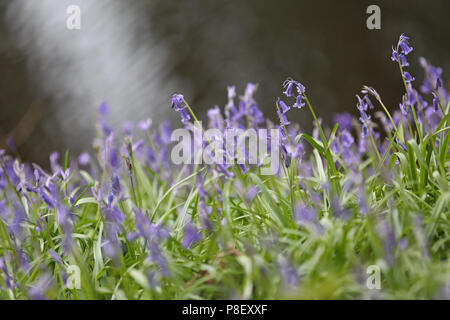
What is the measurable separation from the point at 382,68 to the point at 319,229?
4.10 meters

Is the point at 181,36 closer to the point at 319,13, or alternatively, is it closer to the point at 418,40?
the point at 319,13

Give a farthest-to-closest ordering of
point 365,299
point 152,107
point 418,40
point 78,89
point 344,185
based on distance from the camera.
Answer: point 78,89 → point 152,107 → point 418,40 → point 344,185 → point 365,299

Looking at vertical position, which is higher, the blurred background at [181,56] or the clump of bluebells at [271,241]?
the blurred background at [181,56]

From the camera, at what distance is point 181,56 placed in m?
6.14

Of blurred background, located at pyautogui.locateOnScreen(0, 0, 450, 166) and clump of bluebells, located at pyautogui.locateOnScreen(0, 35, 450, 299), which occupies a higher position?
blurred background, located at pyautogui.locateOnScreen(0, 0, 450, 166)

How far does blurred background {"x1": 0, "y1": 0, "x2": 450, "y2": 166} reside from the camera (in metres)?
5.64

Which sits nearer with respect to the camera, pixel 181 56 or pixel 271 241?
pixel 271 241

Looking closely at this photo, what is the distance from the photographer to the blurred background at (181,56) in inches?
222

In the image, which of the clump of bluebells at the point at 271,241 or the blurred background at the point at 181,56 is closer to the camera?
the clump of bluebells at the point at 271,241

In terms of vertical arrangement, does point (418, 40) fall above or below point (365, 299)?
above

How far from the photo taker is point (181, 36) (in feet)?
20.2

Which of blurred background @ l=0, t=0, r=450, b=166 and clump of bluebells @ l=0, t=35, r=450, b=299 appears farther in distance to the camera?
blurred background @ l=0, t=0, r=450, b=166

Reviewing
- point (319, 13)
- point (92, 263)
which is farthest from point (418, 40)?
point (92, 263)

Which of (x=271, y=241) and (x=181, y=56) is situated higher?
(x=181, y=56)
